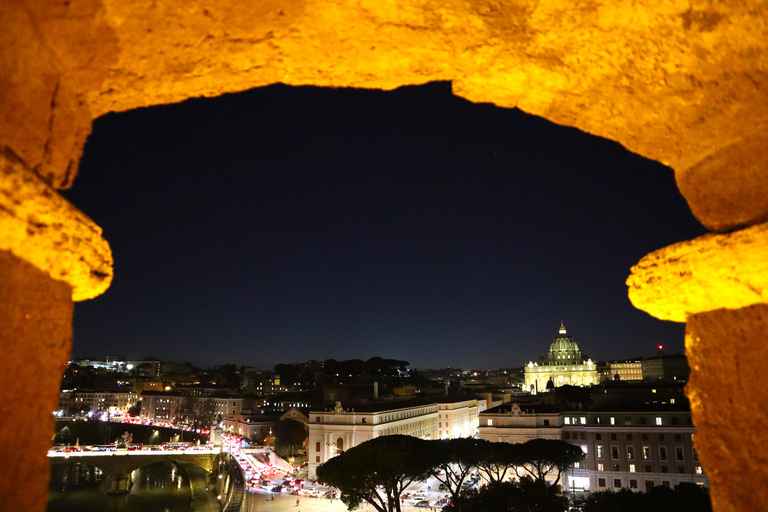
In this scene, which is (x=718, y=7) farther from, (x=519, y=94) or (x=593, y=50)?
(x=519, y=94)

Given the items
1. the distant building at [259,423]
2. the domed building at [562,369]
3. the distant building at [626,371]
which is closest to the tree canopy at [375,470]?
→ the distant building at [259,423]

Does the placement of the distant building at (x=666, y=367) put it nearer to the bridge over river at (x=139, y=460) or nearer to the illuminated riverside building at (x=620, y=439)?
the illuminated riverside building at (x=620, y=439)

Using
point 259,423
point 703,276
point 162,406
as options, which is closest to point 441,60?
point 703,276

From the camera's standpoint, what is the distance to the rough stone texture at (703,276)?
8.09 feet

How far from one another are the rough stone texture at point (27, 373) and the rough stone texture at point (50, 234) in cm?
6

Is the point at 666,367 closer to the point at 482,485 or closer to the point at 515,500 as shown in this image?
the point at 482,485

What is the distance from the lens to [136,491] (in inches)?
1922

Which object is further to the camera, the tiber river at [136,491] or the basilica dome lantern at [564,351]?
the basilica dome lantern at [564,351]

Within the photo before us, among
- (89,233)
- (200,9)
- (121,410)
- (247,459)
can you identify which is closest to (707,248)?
(200,9)

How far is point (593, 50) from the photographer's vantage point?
272 centimetres

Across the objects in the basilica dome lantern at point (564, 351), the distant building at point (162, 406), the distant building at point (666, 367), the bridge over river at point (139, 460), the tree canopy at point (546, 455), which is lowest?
the bridge over river at point (139, 460)

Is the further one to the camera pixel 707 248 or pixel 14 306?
pixel 707 248

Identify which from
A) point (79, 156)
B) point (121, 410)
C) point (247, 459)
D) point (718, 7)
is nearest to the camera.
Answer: point (718, 7)

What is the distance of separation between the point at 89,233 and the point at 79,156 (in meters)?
0.59
